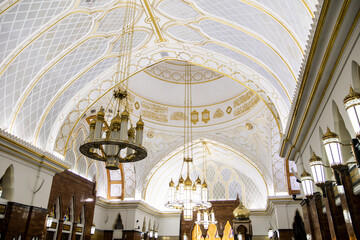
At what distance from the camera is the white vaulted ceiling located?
18.9 feet

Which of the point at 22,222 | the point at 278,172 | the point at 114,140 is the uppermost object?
the point at 278,172

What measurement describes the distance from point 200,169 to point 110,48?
10748 mm

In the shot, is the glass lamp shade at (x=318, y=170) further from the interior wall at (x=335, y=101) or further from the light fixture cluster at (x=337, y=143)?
the interior wall at (x=335, y=101)

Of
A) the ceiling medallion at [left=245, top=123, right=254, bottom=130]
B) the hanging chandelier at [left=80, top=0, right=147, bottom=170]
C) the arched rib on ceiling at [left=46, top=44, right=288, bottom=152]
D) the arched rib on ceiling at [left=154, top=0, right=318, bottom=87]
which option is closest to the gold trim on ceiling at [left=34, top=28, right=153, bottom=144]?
the arched rib on ceiling at [left=46, top=44, right=288, bottom=152]

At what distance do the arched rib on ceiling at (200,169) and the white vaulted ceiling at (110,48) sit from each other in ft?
20.5

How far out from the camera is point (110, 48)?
8016mm

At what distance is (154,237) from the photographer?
631 inches

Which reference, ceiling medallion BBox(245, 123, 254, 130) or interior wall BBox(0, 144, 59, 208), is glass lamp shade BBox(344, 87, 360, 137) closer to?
interior wall BBox(0, 144, 59, 208)

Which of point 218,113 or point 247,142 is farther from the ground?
point 218,113

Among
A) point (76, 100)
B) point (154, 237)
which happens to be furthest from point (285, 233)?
point (76, 100)

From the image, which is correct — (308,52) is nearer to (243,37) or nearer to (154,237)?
(243,37)

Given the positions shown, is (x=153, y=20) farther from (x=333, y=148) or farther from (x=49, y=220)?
(x=49, y=220)

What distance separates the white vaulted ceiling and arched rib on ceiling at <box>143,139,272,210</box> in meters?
6.25

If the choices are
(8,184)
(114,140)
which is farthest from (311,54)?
(8,184)
